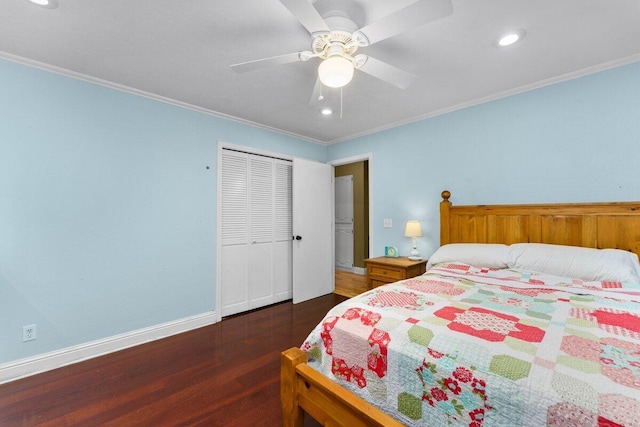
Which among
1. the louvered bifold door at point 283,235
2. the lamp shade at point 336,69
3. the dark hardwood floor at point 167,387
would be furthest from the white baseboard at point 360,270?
the lamp shade at point 336,69

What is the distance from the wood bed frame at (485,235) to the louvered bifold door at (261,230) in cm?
217

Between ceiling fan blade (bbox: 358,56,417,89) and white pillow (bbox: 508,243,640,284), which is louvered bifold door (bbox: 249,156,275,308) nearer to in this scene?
ceiling fan blade (bbox: 358,56,417,89)

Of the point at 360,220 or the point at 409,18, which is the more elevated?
the point at 409,18

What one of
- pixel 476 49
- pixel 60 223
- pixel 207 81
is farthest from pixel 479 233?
pixel 60 223

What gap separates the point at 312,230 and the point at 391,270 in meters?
1.42

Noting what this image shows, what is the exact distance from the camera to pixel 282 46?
1956mm

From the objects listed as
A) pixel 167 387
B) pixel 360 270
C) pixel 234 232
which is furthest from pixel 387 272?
pixel 360 270

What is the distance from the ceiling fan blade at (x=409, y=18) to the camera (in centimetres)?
119

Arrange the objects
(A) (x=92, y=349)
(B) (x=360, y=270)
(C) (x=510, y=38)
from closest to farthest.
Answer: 1. (C) (x=510, y=38)
2. (A) (x=92, y=349)
3. (B) (x=360, y=270)

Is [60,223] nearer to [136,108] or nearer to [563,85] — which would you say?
[136,108]

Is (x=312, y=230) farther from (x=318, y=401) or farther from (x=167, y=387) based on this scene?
(x=318, y=401)

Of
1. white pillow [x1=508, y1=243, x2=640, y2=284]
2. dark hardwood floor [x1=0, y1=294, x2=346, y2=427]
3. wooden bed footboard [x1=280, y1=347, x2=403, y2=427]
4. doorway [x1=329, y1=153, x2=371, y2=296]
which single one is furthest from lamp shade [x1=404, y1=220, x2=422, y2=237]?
doorway [x1=329, y1=153, x2=371, y2=296]

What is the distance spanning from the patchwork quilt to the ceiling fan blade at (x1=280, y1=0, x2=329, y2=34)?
4.95 feet

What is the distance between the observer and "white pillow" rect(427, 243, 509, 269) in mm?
2401
